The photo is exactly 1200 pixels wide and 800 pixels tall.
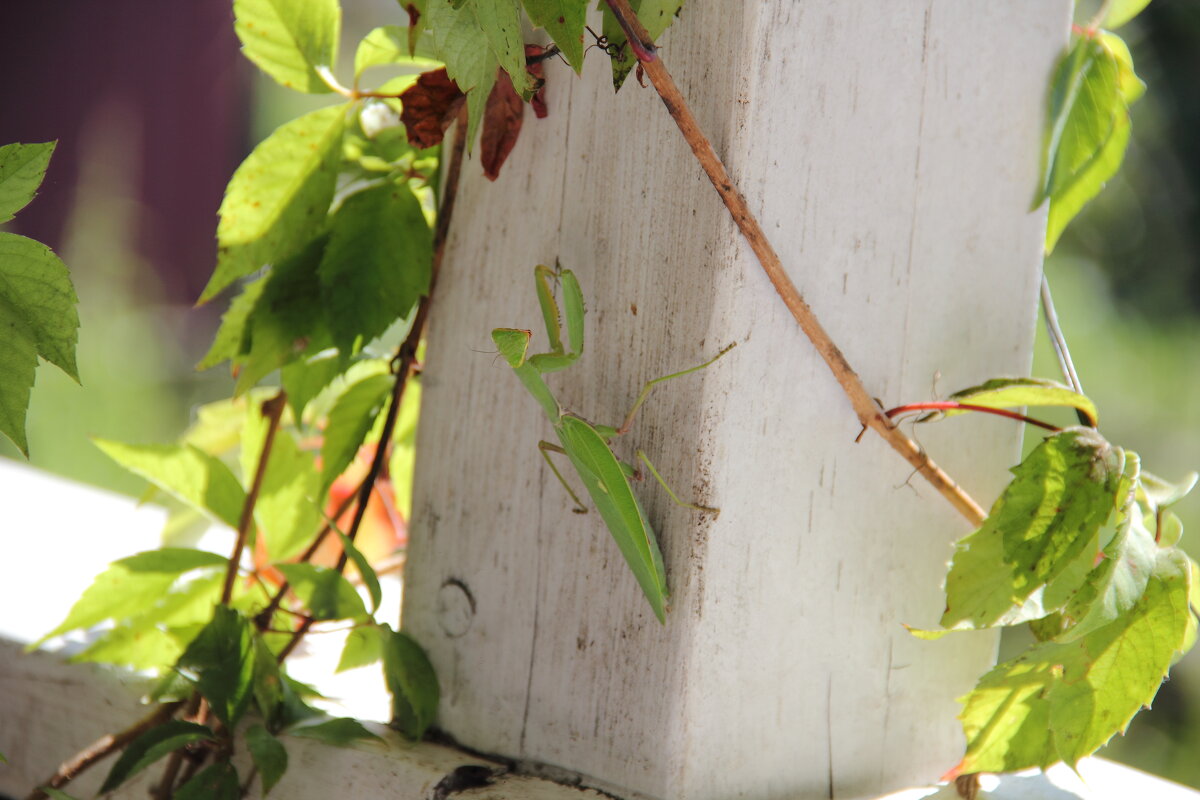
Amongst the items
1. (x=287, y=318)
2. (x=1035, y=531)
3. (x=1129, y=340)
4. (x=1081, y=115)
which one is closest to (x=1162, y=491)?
(x=1035, y=531)

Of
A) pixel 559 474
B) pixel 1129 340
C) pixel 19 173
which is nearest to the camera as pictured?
pixel 19 173

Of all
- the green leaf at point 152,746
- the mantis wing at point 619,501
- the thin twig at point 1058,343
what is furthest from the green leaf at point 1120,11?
the green leaf at point 152,746

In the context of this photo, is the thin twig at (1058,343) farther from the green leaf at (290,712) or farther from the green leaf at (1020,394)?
the green leaf at (290,712)

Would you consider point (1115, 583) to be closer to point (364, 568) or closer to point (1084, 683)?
point (1084, 683)

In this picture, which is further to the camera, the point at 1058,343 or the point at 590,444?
the point at 1058,343

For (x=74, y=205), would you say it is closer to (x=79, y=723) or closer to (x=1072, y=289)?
(x=1072, y=289)

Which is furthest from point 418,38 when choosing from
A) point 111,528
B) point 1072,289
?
point 1072,289
